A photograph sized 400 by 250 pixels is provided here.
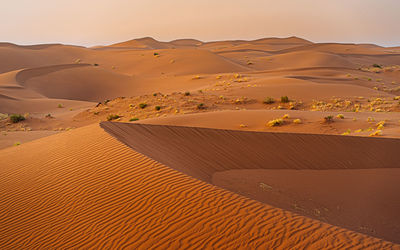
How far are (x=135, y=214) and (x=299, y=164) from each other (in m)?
5.24

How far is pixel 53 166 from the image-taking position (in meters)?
6.23

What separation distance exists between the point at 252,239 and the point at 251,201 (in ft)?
2.55

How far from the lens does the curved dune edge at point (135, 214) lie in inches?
147

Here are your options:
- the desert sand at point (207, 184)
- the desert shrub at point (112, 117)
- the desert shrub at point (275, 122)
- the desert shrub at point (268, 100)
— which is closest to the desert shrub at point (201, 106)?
the desert sand at point (207, 184)

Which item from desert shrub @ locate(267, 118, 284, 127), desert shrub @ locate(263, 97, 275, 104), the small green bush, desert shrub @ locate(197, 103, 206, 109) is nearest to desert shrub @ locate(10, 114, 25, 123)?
the small green bush

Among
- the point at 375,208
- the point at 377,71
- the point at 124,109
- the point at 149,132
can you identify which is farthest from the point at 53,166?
the point at 377,71

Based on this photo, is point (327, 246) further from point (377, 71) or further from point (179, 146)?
point (377, 71)

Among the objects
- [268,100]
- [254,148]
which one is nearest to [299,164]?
[254,148]

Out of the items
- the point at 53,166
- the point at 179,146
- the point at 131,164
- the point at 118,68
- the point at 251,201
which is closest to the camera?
the point at 251,201

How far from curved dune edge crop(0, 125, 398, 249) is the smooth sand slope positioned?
118cm

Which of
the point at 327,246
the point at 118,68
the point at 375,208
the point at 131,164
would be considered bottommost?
the point at 375,208

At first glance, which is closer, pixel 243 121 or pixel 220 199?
pixel 220 199

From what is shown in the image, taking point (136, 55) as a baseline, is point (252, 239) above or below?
below

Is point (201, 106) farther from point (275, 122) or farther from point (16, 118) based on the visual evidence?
point (16, 118)
